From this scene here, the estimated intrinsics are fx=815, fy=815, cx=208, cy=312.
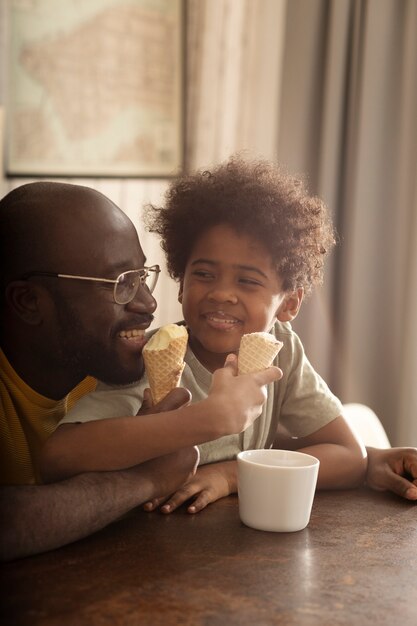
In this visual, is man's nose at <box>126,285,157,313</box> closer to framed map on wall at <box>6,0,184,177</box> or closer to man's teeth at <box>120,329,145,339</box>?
man's teeth at <box>120,329,145,339</box>

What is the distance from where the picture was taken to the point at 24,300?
960mm

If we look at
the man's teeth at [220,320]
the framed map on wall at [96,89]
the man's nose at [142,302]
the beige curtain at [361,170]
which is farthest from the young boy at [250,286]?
the beige curtain at [361,170]

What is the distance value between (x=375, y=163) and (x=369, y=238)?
25cm

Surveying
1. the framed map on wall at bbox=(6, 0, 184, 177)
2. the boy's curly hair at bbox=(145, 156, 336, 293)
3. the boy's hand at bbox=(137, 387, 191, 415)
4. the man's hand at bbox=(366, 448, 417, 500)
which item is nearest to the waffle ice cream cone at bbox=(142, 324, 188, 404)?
the boy's hand at bbox=(137, 387, 191, 415)

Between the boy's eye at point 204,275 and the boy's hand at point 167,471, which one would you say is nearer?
the boy's hand at point 167,471

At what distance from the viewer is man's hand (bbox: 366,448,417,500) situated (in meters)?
1.18

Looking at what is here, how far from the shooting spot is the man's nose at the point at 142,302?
1012 millimetres

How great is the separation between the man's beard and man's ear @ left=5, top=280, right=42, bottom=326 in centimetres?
2

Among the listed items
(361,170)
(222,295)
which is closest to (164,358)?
(222,295)

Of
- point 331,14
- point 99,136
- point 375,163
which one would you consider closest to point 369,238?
point 375,163

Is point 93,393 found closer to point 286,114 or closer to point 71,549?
point 71,549

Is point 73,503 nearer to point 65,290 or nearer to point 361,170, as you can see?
point 65,290

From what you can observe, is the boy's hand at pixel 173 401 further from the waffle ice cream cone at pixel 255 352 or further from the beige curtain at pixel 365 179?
the beige curtain at pixel 365 179

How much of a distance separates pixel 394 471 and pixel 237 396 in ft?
1.31
